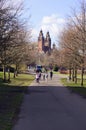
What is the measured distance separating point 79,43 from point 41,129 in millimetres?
30695

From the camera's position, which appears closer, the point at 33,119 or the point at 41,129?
the point at 41,129

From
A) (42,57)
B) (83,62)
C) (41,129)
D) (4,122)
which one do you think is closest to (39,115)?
(4,122)

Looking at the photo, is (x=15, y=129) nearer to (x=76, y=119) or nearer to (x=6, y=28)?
(x=76, y=119)

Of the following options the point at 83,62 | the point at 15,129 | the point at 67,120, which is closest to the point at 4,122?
the point at 15,129

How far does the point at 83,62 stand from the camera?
47.3 metres

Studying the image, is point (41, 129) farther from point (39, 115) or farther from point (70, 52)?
point (70, 52)

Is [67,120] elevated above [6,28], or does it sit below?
below

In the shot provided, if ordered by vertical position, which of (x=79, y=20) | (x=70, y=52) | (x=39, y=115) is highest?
(x=79, y=20)

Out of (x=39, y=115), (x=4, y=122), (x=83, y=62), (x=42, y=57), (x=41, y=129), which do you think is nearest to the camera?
(x=41, y=129)

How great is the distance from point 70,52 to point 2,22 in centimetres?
2471

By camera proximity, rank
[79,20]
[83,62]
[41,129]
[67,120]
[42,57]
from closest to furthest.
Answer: [41,129]
[67,120]
[79,20]
[83,62]
[42,57]

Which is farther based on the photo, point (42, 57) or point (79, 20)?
point (42, 57)

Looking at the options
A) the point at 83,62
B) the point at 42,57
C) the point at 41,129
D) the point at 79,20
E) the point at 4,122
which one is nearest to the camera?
the point at 41,129

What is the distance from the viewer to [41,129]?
13945 millimetres
